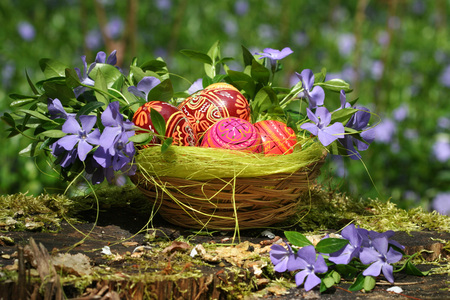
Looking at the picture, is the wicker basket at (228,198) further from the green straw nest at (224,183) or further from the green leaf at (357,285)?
the green leaf at (357,285)

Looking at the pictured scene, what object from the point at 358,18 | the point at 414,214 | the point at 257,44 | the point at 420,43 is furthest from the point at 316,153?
the point at 420,43

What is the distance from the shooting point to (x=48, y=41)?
4.19m

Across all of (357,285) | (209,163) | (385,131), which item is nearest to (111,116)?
(209,163)

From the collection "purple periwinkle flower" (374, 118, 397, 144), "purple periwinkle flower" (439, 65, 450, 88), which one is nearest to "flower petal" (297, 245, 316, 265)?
"purple periwinkle flower" (374, 118, 397, 144)

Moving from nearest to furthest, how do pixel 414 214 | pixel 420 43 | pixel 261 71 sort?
pixel 261 71 < pixel 414 214 < pixel 420 43

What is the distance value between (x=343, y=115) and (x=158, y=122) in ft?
1.66

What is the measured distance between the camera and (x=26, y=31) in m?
4.05

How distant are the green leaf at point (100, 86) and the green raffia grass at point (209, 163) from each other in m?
0.18

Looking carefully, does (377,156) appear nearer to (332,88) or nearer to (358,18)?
(358,18)

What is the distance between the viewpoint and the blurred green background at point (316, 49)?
2.76 meters

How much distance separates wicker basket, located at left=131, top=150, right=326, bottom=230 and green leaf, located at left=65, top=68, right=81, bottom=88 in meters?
0.29

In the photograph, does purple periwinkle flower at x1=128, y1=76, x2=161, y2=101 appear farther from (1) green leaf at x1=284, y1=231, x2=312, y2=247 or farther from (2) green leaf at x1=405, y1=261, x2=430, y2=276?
(2) green leaf at x1=405, y1=261, x2=430, y2=276

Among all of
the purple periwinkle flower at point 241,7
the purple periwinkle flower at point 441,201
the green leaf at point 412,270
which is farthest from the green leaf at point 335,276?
the purple periwinkle flower at point 241,7

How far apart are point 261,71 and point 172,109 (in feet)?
0.96
